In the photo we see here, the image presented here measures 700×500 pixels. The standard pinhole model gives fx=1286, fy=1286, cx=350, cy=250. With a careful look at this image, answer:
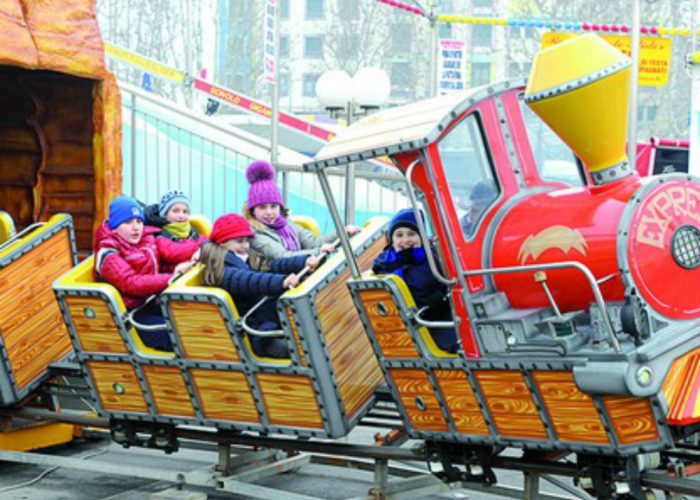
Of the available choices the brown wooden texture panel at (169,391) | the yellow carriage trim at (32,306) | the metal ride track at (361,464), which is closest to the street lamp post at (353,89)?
the yellow carriage trim at (32,306)

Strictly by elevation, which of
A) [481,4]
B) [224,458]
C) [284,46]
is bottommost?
[224,458]

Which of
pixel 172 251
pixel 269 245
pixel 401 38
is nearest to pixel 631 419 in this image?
pixel 269 245

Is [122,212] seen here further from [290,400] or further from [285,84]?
[285,84]

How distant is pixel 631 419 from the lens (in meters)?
5.15

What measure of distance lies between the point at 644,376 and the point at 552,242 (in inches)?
30.1

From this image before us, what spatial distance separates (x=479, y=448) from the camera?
593 centimetres

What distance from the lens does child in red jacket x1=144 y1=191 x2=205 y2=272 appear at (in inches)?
308

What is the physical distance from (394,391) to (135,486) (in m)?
2.44

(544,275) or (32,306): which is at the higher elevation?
(544,275)

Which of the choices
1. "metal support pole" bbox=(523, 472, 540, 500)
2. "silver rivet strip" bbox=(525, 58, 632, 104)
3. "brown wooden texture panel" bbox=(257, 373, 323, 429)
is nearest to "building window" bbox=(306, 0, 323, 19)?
A: "brown wooden texture panel" bbox=(257, 373, 323, 429)

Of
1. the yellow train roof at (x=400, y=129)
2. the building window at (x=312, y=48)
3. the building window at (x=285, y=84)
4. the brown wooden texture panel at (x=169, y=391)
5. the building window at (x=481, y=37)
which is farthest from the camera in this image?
the building window at (x=312, y=48)

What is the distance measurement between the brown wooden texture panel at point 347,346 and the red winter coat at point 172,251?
151cm

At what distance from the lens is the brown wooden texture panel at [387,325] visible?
5918mm

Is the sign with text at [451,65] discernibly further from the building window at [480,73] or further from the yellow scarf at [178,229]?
the building window at [480,73]
